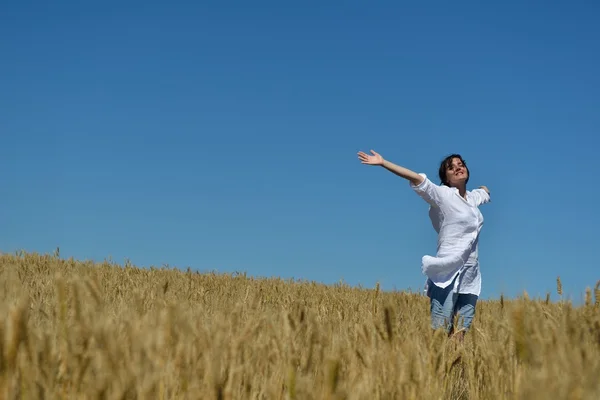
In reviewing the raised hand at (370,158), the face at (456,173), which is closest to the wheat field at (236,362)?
the raised hand at (370,158)

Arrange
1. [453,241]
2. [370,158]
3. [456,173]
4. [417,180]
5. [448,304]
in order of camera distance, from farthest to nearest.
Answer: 1. [456,173]
2. [453,241]
3. [448,304]
4. [417,180]
5. [370,158]

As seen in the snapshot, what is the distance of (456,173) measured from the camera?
5684mm

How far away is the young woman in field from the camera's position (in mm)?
5254

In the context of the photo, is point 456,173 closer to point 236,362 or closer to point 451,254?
point 451,254

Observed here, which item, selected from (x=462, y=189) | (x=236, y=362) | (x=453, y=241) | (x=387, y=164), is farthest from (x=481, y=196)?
(x=236, y=362)

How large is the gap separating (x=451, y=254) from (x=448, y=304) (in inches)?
17.7

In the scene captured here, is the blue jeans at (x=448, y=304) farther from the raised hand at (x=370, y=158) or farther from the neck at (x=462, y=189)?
the raised hand at (x=370, y=158)

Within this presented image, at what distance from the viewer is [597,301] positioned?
3156mm

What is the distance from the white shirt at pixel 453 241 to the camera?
5270 millimetres

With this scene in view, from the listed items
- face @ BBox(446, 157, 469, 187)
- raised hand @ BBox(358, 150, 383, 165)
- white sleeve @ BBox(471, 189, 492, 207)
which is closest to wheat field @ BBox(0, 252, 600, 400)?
raised hand @ BBox(358, 150, 383, 165)

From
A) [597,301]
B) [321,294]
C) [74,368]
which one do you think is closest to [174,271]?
[321,294]

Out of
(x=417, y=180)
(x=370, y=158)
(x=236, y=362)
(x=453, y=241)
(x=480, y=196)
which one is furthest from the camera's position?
(x=480, y=196)

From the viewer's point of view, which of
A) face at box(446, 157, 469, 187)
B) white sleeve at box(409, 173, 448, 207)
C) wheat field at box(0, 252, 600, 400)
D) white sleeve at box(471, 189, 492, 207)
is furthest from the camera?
white sleeve at box(471, 189, 492, 207)

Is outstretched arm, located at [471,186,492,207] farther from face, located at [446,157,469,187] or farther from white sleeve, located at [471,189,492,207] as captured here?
face, located at [446,157,469,187]
